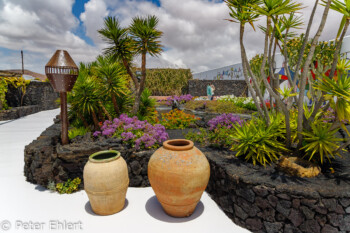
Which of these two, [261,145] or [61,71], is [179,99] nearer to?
[61,71]

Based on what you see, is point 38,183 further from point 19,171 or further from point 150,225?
point 150,225

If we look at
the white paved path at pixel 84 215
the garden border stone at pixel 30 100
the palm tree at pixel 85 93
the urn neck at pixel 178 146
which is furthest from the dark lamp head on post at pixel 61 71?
the garden border stone at pixel 30 100

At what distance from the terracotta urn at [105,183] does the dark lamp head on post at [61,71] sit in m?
1.91

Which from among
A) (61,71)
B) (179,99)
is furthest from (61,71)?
(179,99)

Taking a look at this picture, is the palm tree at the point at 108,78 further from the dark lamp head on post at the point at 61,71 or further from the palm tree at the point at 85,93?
the dark lamp head on post at the point at 61,71

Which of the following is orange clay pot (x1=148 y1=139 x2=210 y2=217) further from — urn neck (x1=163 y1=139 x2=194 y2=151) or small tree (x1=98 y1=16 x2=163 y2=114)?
small tree (x1=98 y1=16 x2=163 y2=114)

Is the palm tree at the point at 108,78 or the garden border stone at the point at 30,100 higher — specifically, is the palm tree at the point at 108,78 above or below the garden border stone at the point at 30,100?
above

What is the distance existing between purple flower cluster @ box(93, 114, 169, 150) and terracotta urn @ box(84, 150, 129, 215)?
3.58 ft

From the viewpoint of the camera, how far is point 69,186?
4027mm

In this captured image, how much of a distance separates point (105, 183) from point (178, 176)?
1.11m

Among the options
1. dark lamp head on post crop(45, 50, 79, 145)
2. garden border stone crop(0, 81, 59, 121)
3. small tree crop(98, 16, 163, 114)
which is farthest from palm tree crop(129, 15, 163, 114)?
garden border stone crop(0, 81, 59, 121)

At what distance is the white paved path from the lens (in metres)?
3.03

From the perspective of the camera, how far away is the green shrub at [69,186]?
3988mm

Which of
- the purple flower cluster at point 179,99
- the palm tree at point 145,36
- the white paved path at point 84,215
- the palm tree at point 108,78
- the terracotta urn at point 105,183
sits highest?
the palm tree at point 145,36
